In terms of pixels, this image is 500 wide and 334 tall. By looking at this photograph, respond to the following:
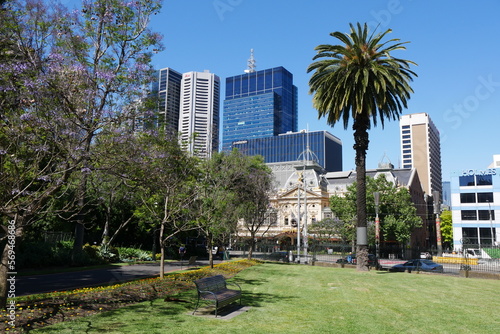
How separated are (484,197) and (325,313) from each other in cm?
7289

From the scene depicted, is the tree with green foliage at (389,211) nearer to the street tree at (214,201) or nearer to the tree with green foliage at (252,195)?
the tree with green foliage at (252,195)

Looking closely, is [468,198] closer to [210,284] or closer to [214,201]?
[214,201]

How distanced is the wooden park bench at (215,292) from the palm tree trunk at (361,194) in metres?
16.8

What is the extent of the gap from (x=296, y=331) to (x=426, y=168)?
185 metres

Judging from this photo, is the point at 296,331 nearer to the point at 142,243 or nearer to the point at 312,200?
the point at 142,243

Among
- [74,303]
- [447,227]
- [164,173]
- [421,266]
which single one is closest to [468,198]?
[447,227]

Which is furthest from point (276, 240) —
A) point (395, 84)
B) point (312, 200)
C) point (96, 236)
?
point (395, 84)

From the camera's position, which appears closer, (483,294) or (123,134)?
(123,134)

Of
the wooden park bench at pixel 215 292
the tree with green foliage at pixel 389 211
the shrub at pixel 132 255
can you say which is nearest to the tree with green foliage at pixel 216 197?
the wooden park bench at pixel 215 292

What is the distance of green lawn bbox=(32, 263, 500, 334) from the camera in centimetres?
951

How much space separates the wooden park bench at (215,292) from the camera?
36.1ft

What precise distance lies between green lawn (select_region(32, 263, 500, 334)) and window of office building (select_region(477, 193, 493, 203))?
62.6 metres

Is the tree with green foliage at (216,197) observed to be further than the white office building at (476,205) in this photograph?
No

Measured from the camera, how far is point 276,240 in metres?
79.6
